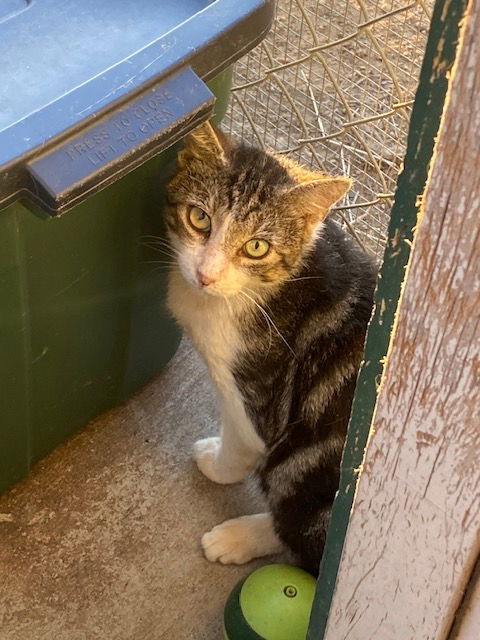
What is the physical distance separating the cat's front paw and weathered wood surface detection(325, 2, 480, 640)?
2.35 ft

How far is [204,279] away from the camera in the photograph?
1.28m

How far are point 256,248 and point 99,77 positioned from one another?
14.0 inches

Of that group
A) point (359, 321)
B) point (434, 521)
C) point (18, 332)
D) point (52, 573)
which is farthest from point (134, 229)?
point (434, 521)

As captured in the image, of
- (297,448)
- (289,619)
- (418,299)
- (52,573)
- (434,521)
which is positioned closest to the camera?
(418,299)

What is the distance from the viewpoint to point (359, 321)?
1.34 m

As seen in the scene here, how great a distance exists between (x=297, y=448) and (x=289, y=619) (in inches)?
10.8

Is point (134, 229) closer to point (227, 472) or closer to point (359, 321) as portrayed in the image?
point (359, 321)

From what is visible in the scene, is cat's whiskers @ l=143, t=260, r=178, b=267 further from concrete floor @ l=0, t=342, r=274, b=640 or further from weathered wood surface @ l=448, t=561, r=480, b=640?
weathered wood surface @ l=448, t=561, r=480, b=640

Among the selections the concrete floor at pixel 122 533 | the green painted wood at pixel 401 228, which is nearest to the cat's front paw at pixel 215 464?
the concrete floor at pixel 122 533

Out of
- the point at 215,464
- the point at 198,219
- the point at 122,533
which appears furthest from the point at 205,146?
the point at 122,533

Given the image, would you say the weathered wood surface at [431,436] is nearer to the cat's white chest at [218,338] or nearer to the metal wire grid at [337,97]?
the cat's white chest at [218,338]

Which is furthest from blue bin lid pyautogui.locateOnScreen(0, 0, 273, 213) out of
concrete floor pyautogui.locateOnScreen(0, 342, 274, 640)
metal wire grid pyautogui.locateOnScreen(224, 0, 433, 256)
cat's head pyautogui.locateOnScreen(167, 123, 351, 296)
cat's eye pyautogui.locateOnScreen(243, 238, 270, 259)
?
concrete floor pyautogui.locateOnScreen(0, 342, 274, 640)

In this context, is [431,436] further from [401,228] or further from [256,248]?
[256,248]

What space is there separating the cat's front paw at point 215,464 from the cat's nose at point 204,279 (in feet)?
1.44
